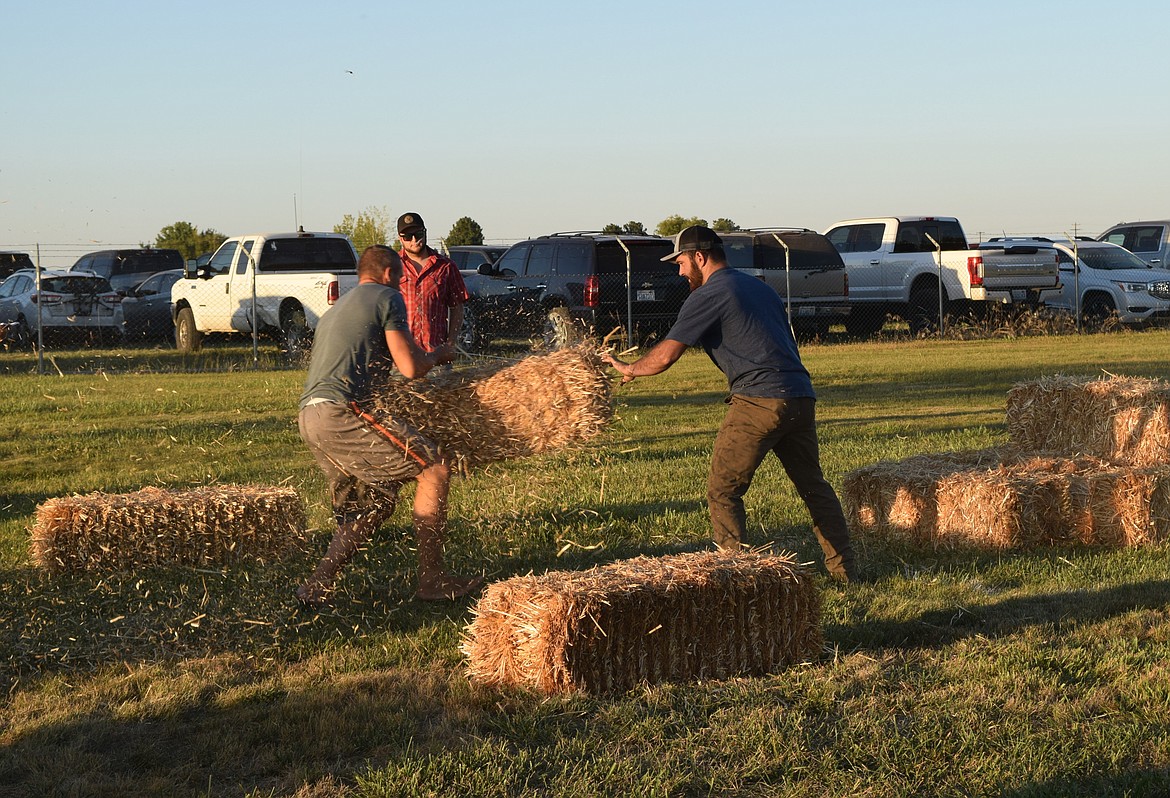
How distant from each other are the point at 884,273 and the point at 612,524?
58.5ft

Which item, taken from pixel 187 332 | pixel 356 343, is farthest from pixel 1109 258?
pixel 356 343

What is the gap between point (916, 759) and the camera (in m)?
4.60

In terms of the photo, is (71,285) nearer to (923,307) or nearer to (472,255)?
(472,255)

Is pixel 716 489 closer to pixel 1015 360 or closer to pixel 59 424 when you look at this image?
pixel 59 424

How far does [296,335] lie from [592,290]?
4.51 meters

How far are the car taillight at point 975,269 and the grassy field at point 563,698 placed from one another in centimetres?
1550

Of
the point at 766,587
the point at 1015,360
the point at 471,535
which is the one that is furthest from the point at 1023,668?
the point at 1015,360

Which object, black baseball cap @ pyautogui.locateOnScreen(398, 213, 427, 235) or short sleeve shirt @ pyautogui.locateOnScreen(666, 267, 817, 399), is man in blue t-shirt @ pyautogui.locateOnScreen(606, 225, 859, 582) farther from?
black baseball cap @ pyautogui.locateOnScreen(398, 213, 427, 235)

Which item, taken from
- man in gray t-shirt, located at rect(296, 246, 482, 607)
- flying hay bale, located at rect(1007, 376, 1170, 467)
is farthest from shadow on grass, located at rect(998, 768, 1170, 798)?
flying hay bale, located at rect(1007, 376, 1170, 467)

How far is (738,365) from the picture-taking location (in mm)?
6699

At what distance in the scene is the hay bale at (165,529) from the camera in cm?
741

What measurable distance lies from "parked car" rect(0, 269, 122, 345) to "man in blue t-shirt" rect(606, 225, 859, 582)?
19.9 meters

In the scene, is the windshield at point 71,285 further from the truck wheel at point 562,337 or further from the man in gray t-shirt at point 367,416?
the truck wheel at point 562,337

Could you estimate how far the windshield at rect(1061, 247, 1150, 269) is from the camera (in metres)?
26.8
